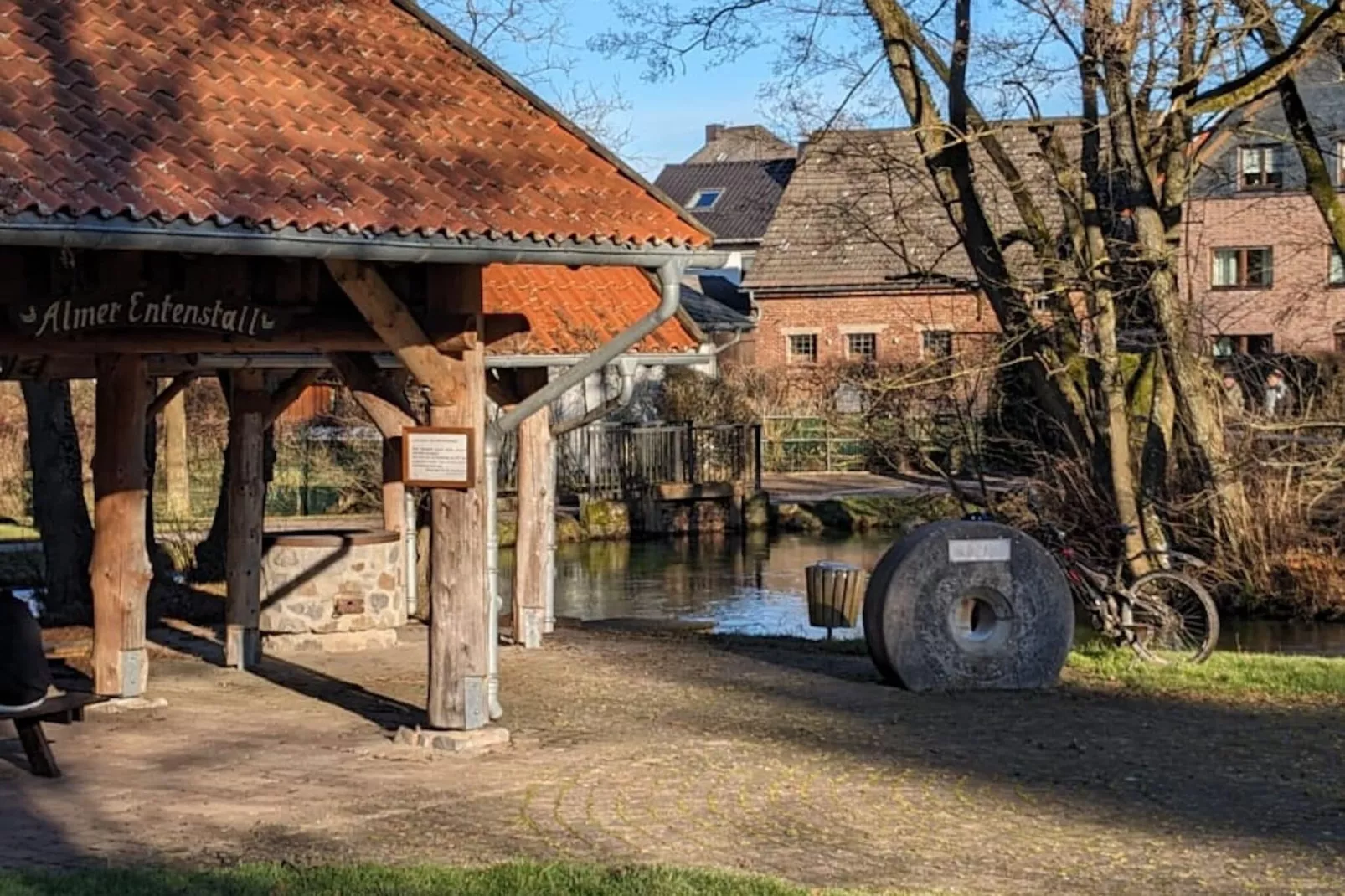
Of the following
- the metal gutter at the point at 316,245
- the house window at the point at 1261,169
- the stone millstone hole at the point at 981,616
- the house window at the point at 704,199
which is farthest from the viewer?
the house window at the point at 704,199

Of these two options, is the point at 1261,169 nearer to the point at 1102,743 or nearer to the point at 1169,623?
the point at 1169,623

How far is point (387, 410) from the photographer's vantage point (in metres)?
15.6

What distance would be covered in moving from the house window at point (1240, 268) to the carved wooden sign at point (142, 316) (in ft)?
140

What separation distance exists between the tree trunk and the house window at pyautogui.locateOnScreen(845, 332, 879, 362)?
1354 inches

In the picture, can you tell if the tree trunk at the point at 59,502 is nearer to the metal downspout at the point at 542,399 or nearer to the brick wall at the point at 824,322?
the metal downspout at the point at 542,399

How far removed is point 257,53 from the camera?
35.7 feet

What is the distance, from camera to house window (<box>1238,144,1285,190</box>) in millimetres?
47213

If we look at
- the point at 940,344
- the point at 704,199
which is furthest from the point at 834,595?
the point at 704,199

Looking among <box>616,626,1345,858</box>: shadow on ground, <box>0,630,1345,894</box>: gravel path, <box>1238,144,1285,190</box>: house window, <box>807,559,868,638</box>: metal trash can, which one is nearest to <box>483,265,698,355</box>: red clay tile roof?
<box>616,626,1345,858</box>: shadow on ground

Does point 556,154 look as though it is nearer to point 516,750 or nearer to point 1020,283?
point 516,750

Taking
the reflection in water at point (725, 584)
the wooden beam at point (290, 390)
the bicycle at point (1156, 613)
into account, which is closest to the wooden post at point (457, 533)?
the wooden beam at point (290, 390)

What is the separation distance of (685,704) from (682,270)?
10.7ft

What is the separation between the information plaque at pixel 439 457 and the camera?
10.2m

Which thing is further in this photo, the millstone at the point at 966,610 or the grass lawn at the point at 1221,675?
the grass lawn at the point at 1221,675
